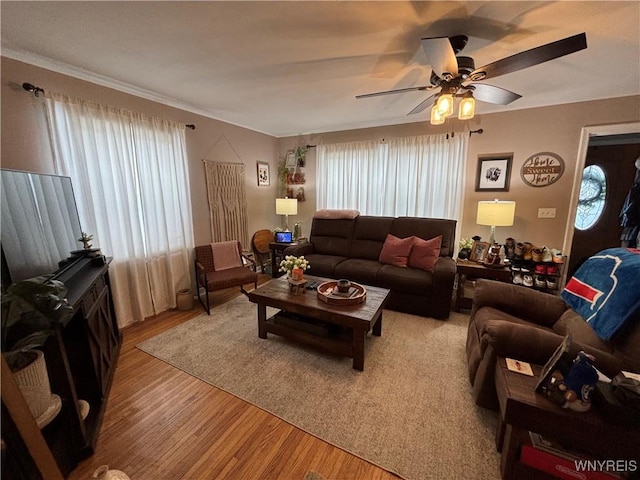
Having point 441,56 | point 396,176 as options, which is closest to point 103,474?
point 441,56

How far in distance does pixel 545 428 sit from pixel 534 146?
3.26 meters

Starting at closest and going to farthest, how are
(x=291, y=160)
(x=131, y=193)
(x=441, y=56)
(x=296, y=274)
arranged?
(x=441, y=56) → (x=296, y=274) → (x=131, y=193) → (x=291, y=160)

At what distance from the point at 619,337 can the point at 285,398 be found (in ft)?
6.38

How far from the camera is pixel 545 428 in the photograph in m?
1.08

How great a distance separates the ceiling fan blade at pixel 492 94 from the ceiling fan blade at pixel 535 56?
20 centimetres

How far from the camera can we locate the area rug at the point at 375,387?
4.60 feet

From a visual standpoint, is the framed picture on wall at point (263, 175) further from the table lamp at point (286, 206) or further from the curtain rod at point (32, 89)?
the curtain rod at point (32, 89)

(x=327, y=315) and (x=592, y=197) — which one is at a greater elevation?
(x=592, y=197)

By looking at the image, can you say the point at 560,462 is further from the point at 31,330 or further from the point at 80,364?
the point at 80,364

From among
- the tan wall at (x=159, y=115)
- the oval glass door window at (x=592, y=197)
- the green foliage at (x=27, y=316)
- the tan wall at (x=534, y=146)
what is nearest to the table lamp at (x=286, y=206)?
the tan wall at (x=159, y=115)

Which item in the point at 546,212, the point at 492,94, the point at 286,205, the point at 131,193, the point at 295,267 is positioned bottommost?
the point at 295,267

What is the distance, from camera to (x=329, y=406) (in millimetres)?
1696

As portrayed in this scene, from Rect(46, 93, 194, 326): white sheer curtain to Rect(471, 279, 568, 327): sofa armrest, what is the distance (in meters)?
3.32

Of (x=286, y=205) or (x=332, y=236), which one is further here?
(x=286, y=205)
